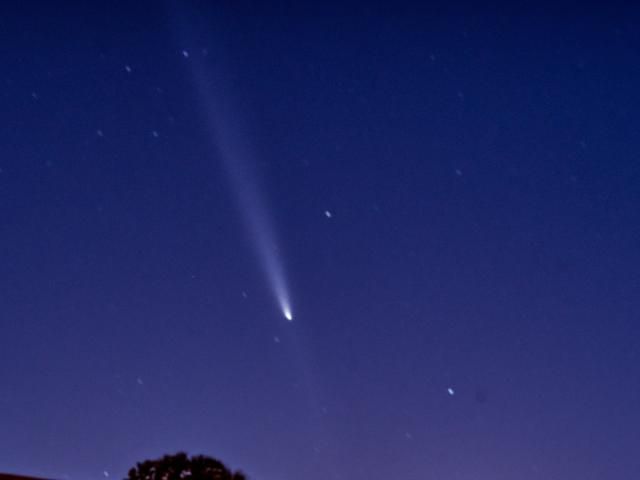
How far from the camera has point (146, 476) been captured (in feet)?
91.7

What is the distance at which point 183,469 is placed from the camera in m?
27.8

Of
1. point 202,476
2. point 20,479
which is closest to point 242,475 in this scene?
point 202,476

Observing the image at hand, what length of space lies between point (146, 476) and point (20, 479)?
5.06 meters

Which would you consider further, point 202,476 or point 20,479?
point 20,479

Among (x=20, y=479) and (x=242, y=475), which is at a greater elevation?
(x=20, y=479)

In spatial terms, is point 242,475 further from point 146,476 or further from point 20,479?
point 20,479

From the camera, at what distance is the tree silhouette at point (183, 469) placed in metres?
27.7

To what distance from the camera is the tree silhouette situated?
27.7 m

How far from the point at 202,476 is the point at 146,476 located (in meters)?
1.56

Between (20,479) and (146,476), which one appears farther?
(20,479)

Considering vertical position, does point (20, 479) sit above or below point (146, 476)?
above

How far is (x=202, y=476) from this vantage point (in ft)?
90.6

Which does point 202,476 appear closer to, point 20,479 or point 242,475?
point 242,475

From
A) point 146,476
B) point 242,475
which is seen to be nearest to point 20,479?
point 146,476
